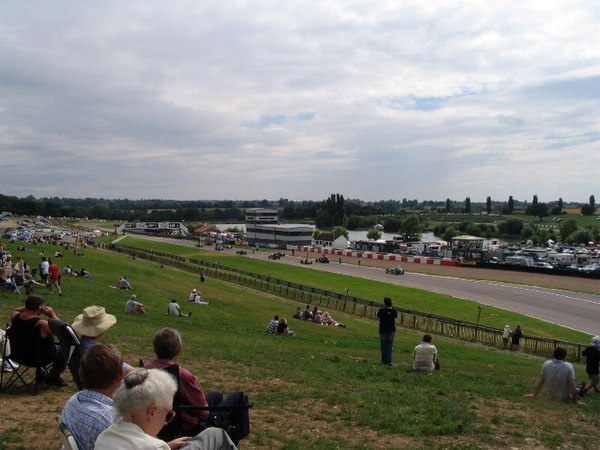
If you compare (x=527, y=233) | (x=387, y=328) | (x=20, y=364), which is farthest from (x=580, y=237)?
(x=20, y=364)

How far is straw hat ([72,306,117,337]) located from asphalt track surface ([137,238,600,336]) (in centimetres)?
3382

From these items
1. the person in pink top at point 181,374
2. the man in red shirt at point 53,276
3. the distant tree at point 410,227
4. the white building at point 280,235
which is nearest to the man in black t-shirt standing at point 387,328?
the person in pink top at point 181,374

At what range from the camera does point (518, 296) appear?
162 feet

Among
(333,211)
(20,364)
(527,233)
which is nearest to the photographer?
(20,364)

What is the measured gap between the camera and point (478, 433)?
7.61 metres

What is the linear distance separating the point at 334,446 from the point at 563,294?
166 feet

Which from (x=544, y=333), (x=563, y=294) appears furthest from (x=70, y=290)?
(x=563, y=294)

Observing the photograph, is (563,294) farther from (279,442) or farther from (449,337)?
(279,442)

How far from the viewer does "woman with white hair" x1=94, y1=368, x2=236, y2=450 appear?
11.0 ft

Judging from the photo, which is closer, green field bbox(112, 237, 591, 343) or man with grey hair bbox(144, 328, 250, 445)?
man with grey hair bbox(144, 328, 250, 445)

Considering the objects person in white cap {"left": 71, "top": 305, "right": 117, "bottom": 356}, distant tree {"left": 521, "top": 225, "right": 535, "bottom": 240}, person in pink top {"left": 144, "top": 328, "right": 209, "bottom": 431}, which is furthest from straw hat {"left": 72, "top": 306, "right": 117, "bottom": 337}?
distant tree {"left": 521, "top": 225, "right": 535, "bottom": 240}

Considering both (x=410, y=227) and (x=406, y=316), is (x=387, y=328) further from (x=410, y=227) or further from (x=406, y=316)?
(x=410, y=227)

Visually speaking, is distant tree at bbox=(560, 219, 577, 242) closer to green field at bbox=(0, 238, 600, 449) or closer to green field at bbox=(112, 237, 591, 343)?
green field at bbox=(112, 237, 591, 343)

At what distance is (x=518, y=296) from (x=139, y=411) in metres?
50.7
